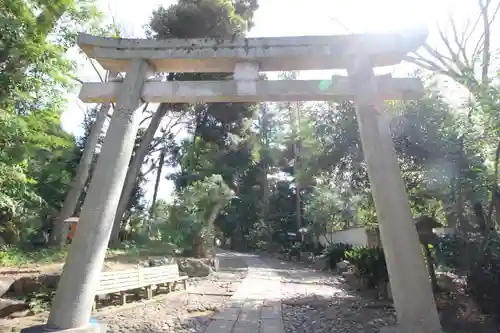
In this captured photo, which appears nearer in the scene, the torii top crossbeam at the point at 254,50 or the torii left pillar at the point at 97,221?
the torii left pillar at the point at 97,221

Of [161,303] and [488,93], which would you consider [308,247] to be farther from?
[488,93]

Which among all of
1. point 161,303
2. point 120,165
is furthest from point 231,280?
point 120,165

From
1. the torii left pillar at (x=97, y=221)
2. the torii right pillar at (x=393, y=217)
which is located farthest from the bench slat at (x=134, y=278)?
the torii right pillar at (x=393, y=217)

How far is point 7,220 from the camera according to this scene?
11.2 meters

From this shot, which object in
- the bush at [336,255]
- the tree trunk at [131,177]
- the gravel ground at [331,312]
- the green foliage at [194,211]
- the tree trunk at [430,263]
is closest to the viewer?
the gravel ground at [331,312]

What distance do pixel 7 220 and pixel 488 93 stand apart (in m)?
13.5

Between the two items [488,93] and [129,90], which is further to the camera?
[129,90]

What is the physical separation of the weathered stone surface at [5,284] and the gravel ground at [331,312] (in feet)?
16.3

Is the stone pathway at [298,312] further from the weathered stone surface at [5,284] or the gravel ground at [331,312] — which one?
the weathered stone surface at [5,284]

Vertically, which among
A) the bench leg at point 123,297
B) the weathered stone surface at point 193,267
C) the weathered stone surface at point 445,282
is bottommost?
the bench leg at point 123,297

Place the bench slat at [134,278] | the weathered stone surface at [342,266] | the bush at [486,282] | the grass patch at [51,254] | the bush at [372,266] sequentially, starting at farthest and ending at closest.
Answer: the weathered stone surface at [342,266] → the grass patch at [51,254] → the bush at [372,266] → the bench slat at [134,278] → the bush at [486,282]

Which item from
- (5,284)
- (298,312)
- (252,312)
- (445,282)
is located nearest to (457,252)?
(445,282)

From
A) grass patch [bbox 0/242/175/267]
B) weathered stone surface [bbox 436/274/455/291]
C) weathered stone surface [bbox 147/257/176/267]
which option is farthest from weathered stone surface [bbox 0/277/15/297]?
weathered stone surface [bbox 436/274/455/291]

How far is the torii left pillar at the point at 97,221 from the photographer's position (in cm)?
357
